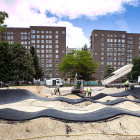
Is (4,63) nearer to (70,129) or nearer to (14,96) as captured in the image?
(14,96)

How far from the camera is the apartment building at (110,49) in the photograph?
251ft

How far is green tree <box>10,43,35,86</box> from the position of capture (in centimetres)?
3491

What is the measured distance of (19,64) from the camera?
35.2 m

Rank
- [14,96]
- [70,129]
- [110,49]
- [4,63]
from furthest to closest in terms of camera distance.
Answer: [110,49]
[4,63]
[14,96]
[70,129]

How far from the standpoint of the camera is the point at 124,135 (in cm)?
734

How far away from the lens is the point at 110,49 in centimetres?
7750

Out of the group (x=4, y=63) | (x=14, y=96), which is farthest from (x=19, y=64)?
(x=14, y=96)

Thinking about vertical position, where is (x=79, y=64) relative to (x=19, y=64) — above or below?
above

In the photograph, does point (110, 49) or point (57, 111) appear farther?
point (110, 49)

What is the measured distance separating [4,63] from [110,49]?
2276 inches

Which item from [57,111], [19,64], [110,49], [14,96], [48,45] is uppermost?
[48,45]

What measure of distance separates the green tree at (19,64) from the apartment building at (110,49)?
4698 centimetres

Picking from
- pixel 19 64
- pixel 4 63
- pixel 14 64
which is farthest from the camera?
pixel 14 64

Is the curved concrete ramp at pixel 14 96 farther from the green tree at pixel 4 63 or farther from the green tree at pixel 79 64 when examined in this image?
the green tree at pixel 79 64
